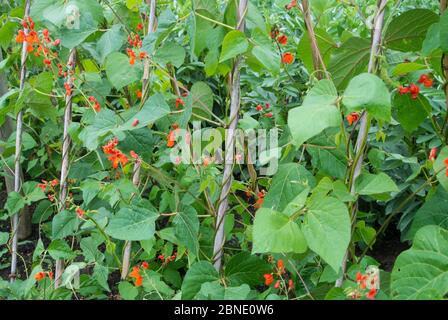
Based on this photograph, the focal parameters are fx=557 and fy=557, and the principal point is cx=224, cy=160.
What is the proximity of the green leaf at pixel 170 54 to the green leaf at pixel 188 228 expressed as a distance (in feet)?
1.26

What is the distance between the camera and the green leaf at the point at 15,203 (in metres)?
1.94

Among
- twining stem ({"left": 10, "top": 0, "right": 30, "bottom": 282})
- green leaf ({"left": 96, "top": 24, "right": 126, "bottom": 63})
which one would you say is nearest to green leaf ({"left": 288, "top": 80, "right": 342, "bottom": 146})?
green leaf ({"left": 96, "top": 24, "right": 126, "bottom": 63})

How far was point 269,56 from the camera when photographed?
1.19 m

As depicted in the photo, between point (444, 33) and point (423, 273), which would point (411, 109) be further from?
point (423, 273)

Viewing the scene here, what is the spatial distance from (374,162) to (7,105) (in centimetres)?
122

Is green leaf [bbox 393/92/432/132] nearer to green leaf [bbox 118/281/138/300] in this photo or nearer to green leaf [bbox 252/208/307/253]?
green leaf [bbox 252/208/307/253]

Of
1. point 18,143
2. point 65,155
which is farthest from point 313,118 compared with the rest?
point 18,143

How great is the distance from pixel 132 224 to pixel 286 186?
1.24ft

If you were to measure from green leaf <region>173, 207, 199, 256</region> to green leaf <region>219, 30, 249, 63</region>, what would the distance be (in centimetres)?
42

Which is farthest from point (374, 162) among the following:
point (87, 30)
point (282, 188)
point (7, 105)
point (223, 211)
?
point (7, 105)

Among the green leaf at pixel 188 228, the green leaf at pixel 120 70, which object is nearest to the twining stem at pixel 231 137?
the green leaf at pixel 188 228

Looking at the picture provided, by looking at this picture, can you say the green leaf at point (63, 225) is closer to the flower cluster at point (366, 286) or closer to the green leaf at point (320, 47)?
the green leaf at point (320, 47)

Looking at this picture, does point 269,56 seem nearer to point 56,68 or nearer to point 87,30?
point 87,30

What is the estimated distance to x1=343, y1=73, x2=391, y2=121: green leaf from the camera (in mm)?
936
